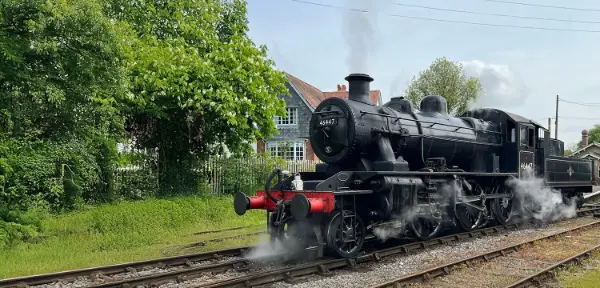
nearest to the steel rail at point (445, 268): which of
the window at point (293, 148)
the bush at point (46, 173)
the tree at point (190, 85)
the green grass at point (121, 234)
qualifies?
the green grass at point (121, 234)

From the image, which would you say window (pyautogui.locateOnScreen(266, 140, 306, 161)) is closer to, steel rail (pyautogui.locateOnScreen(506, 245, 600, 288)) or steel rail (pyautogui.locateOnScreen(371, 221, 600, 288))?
steel rail (pyautogui.locateOnScreen(371, 221, 600, 288))

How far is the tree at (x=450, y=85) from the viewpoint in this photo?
122ft

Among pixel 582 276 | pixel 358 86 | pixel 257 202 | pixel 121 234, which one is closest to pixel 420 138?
pixel 358 86

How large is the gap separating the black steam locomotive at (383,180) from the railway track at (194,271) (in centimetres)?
34

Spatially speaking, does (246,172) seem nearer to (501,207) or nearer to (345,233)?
(501,207)

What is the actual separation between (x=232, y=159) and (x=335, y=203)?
910cm

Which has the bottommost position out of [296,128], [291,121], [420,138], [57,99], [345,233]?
[345,233]

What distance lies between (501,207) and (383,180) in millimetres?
5984

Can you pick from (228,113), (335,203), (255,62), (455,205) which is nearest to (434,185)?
(455,205)

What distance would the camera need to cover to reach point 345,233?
9.12 metres

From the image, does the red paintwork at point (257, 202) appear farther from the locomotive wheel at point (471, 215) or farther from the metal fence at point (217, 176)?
the metal fence at point (217, 176)

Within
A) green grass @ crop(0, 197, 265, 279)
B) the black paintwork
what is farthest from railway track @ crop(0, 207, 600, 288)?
the black paintwork

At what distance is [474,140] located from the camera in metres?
13.2

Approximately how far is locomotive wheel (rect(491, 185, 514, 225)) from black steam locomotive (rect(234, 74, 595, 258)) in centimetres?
3
